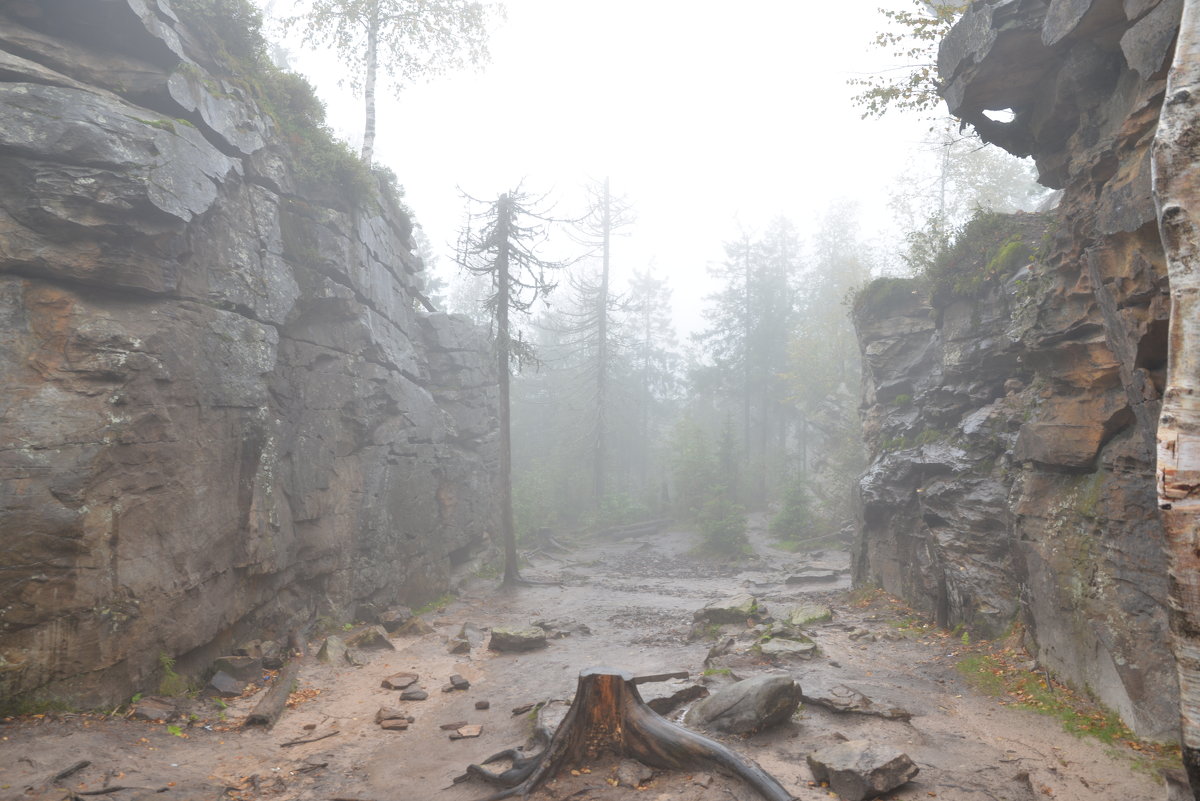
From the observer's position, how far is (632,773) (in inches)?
239

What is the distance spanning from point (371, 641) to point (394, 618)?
1.80 m

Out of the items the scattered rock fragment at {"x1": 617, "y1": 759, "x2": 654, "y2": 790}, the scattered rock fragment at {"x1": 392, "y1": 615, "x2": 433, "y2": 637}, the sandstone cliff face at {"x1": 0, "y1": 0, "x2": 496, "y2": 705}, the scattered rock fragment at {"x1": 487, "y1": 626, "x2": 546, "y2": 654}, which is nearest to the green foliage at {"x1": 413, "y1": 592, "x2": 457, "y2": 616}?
the sandstone cliff face at {"x1": 0, "y1": 0, "x2": 496, "y2": 705}

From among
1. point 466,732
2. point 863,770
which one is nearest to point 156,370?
point 466,732

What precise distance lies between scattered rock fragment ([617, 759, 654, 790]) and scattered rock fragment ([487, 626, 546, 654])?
21.9 ft

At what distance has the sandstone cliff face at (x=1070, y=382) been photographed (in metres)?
6.66

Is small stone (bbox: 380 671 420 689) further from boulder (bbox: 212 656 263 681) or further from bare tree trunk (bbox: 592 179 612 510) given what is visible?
bare tree trunk (bbox: 592 179 612 510)

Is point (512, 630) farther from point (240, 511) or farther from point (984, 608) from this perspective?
point (984, 608)

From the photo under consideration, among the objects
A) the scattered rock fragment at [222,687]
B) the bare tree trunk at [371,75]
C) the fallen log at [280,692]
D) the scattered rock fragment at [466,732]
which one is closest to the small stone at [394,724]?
the scattered rock fragment at [466,732]

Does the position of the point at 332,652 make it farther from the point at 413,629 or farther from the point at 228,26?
the point at 228,26

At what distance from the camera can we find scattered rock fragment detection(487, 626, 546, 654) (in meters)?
12.6

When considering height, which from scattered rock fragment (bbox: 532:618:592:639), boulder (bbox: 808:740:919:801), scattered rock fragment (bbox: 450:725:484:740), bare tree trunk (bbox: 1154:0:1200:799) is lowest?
scattered rock fragment (bbox: 532:618:592:639)

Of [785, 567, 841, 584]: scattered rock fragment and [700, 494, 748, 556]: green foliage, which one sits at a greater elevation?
[700, 494, 748, 556]: green foliage

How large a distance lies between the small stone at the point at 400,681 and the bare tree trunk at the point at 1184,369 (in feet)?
32.6

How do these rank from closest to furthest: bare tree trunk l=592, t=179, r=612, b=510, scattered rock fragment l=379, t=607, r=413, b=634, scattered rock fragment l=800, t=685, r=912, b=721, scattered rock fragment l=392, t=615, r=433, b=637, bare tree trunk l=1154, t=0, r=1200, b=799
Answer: bare tree trunk l=1154, t=0, r=1200, b=799 → scattered rock fragment l=800, t=685, r=912, b=721 → scattered rock fragment l=392, t=615, r=433, b=637 → scattered rock fragment l=379, t=607, r=413, b=634 → bare tree trunk l=592, t=179, r=612, b=510
